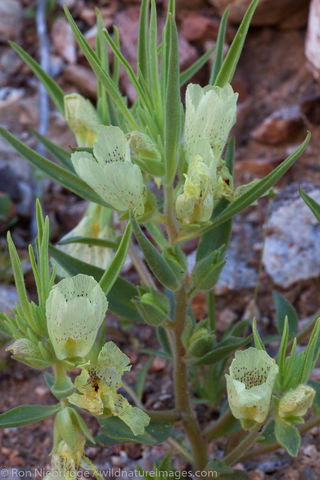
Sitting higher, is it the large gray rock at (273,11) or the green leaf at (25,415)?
the large gray rock at (273,11)

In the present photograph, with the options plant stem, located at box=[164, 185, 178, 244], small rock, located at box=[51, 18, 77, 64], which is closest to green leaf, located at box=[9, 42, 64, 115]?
plant stem, located at box=[164, 185, 178, 244]

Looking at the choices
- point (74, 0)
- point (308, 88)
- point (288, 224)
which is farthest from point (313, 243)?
point (74, 0)

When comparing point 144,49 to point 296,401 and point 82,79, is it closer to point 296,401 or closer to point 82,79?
point 296,401

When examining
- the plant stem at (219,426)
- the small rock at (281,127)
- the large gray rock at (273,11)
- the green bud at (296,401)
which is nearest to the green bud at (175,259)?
the green bud at (296,401)

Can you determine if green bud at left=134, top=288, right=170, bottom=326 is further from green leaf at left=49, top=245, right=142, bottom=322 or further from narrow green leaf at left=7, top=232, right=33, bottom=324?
narrow green leaf at left=7, top=232, right=33, bottom=324

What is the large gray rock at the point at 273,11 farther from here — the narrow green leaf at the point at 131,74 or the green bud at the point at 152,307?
the green bud at the point at 152,307

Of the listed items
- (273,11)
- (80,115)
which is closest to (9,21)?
(273,11)
